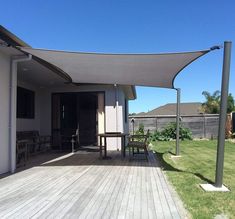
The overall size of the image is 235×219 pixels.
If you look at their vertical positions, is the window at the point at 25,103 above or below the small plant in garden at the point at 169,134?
above

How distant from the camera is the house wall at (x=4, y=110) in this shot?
6828mm

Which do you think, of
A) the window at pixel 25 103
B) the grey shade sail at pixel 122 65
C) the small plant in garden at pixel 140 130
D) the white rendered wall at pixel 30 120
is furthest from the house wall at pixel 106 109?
the small plant in garden at pixel 140 130

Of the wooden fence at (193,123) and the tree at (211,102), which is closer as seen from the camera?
the wooden fence at (193,123)

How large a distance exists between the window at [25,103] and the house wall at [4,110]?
3515 mm

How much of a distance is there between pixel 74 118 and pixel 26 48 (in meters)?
7.11

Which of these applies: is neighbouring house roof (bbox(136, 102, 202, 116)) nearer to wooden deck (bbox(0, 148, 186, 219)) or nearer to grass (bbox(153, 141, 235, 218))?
grass (bbox(153, 141, 235, 218))

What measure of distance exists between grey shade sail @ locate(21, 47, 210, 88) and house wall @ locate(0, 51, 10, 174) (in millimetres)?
1064

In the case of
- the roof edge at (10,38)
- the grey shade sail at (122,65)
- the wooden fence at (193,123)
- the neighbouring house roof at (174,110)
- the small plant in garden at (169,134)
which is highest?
the roof edge at (10,38)

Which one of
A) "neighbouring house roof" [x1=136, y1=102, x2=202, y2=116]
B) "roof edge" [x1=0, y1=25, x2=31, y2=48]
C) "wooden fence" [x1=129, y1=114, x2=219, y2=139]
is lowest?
"wooden fence" [x1=129, y1=114, x2=219, y2=139]

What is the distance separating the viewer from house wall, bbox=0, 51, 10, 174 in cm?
683

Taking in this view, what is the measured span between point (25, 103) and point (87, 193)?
22.9ft

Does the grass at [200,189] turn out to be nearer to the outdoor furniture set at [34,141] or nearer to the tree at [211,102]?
the outdoor furniture set at [34,141]

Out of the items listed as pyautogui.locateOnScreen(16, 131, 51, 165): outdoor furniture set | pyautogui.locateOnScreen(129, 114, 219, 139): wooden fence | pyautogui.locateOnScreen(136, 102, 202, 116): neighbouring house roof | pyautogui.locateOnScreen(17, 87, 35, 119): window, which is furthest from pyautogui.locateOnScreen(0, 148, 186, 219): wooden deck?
pyautogui.locateOnScreen(136, 102, 202, 116): neighbouring house roof

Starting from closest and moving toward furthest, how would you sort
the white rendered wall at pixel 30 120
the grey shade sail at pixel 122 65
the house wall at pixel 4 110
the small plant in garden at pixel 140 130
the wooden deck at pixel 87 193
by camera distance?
the wooden deck at pixel 87 193
the grey shade sail at pixel 122 65
the house wall at pixel 4 110
the white rendered wall at pixel 30 120
the small plant in garden at pixel 140 130
